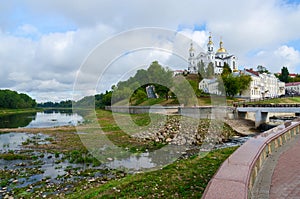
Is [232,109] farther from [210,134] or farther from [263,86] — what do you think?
[263,86]

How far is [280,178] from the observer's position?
4.97m

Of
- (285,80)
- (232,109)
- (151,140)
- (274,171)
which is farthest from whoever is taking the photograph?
(285,80)

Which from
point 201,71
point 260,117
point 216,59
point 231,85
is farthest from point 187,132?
point 216,59

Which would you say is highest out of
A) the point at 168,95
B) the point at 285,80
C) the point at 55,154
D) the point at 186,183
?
the point at 285,80

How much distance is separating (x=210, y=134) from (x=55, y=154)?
612 inches

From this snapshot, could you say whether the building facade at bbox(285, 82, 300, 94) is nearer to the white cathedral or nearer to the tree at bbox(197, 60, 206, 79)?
the white cathedral

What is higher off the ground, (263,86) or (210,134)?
(263,86)

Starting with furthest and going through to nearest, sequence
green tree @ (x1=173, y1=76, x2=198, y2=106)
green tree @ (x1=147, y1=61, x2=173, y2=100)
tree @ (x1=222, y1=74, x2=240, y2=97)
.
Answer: tree @ (x1=222, y1=74, x2=240, y2=97) < green tree @ (x1=147, y1=61, x2=173, y2=100) < green tree @ (x1=173, y1=76, x2=198, y2=106)

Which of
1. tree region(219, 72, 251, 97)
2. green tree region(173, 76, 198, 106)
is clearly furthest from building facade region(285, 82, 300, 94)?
green tree region(173, 76, 198, 106)

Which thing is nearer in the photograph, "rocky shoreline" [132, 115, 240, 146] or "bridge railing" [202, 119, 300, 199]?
"bridge railing" [202, 119, 300, 199]

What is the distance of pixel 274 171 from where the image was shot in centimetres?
547

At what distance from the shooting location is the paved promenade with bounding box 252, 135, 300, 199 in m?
4.19

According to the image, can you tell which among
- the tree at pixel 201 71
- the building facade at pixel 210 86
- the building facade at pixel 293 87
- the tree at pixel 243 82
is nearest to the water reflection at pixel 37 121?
the building facade at pixel 210 86

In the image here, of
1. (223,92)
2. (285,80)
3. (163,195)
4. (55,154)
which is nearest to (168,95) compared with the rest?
(223,92)
